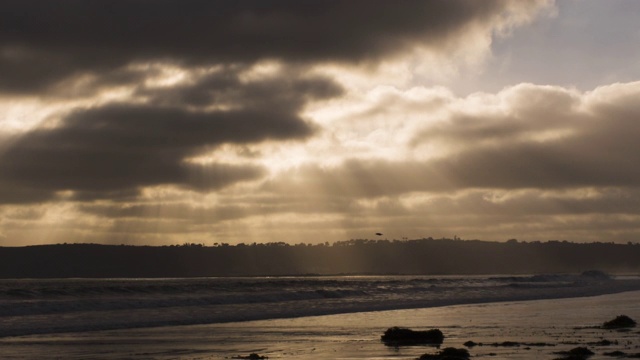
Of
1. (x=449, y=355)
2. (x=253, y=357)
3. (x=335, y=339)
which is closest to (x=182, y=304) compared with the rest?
(x=335, y=339)

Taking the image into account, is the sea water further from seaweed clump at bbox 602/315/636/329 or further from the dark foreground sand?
seaweed clump at bbox 602/315/636/329

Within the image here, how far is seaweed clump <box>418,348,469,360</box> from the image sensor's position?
76.6 ft

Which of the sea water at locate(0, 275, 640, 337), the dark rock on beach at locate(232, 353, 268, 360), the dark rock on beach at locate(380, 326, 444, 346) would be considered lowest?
the dark rock on beach at locate(232, 353, 268, 360)

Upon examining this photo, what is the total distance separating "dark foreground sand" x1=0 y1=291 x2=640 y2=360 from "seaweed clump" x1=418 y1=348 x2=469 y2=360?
1.58 feet

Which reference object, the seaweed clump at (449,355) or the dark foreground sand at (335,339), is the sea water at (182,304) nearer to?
the dark foreground sand at (335,339)

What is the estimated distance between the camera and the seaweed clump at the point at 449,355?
23.3 m

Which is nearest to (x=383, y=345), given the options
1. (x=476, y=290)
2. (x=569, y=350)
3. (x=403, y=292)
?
(x=569, y=350)

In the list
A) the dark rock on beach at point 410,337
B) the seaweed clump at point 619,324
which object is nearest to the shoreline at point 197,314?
the dark rock on beach at point 410,337

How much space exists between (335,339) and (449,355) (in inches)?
286

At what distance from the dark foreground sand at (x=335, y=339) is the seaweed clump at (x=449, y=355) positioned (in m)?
0.48

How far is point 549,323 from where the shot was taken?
36.6m

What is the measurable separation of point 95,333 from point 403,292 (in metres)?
38.9

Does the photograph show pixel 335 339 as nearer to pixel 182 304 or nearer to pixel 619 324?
pixel 619 324

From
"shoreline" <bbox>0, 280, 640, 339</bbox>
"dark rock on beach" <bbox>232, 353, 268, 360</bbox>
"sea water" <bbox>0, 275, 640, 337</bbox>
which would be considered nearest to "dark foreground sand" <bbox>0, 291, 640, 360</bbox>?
"dark rock on beach" <bbox>232, 353, 268, 360</bbox>
